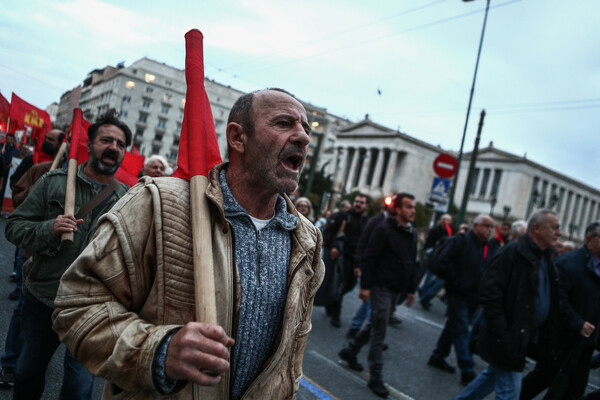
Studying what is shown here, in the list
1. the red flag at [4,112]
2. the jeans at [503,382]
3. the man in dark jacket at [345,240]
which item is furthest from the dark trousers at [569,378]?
the red flag at [4,112]

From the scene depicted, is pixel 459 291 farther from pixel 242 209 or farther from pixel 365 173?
pixel 365 173

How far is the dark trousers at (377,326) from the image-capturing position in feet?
14.9

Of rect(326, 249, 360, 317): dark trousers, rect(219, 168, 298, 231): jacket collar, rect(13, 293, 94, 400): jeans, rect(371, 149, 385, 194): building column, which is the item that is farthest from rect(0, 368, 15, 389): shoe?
rect(371, 149, 385, 194): building column

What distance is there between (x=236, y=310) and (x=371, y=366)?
3492 mm

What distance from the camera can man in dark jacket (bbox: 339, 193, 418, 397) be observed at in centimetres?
474

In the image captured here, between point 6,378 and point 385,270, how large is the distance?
3.50 meters

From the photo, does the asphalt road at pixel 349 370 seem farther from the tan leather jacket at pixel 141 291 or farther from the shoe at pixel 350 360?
the tan leather jacket at pixel 141 291

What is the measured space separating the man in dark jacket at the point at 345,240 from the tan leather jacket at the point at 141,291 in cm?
552

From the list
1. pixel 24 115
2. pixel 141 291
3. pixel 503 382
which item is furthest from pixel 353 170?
pixel 141 291

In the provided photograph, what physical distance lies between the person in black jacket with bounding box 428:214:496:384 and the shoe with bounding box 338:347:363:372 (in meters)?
1.24

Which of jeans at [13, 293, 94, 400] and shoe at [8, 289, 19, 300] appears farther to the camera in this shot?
shoe at [8, 289, 19, 300]

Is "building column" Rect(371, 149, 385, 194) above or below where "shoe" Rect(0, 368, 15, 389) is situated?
above

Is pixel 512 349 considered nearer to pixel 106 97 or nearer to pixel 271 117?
pixel 271 117

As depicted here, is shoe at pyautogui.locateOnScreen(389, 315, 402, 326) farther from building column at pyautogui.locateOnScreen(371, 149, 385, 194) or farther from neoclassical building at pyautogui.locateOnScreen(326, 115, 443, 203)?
building column at pyautogui.locateOnScreen(371, 149, 385, 194)
